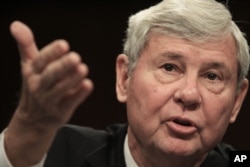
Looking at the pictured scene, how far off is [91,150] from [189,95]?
0.47 meters

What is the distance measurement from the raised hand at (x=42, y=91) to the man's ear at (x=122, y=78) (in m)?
0.57

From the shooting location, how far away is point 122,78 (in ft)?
5.28

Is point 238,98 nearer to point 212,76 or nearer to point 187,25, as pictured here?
point 212,76

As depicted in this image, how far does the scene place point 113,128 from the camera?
180 cm

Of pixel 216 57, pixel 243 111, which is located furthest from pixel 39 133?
pixel 243 111

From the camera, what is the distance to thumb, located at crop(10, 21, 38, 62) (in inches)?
35.6

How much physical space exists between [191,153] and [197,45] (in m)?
0.33

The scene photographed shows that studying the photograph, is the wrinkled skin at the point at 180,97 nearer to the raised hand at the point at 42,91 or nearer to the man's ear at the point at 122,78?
the man's ear at the point at 122,78

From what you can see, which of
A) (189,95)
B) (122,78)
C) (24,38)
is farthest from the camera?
(122,78)

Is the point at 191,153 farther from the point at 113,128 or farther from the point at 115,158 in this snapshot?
the point at 113,128

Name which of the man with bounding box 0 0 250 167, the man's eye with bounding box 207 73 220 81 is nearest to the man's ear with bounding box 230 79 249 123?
the man with bounding box 0 0 250 167

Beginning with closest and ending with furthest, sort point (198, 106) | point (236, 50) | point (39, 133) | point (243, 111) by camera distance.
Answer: point (39, 133) → point (198, 106) → point (236, 50) → point (243, 111)

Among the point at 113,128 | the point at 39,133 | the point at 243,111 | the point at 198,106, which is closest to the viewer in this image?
the point at 39,133

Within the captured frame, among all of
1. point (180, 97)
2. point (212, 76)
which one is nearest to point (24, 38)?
point (180, 97)
